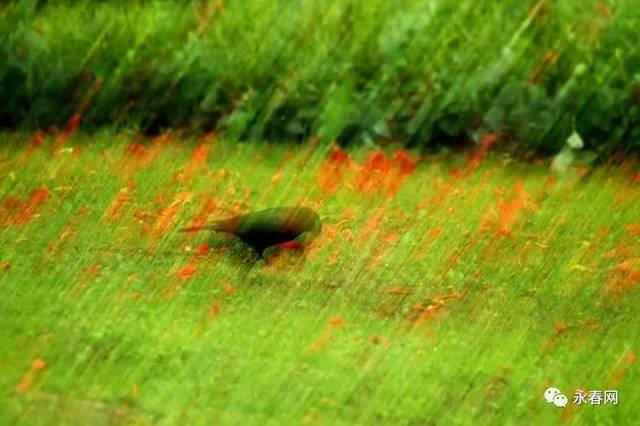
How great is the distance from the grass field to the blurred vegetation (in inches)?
7.0

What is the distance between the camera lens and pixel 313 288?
4.02 m

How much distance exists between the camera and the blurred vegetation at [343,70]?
5035mm

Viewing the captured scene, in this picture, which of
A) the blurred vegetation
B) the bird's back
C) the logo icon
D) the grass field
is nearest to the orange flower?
the grass field

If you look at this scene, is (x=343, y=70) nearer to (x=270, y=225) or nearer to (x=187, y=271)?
(x=270, y=225)

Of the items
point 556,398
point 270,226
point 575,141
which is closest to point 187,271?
point 270,226

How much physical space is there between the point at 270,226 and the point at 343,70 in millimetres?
1308

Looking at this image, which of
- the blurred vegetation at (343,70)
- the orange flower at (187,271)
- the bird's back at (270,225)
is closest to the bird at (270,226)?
the bird's back at (270,225)

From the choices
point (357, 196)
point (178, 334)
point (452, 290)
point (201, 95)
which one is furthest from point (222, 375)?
point (201, 95)

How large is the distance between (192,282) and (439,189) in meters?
1.31

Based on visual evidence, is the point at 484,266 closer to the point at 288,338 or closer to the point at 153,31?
the point at 288,338

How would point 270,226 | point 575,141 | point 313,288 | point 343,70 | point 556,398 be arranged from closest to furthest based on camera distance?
point 556,398, point 313,288, point 270,226, point 575,141, point 343,70

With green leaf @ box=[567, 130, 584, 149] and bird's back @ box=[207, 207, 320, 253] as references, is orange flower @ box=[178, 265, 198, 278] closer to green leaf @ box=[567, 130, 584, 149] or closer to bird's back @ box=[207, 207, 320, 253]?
bird's back @ box=[207, 207, 320, 253]

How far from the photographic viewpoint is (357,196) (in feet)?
15.3

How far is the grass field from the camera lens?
3332 millimetres
